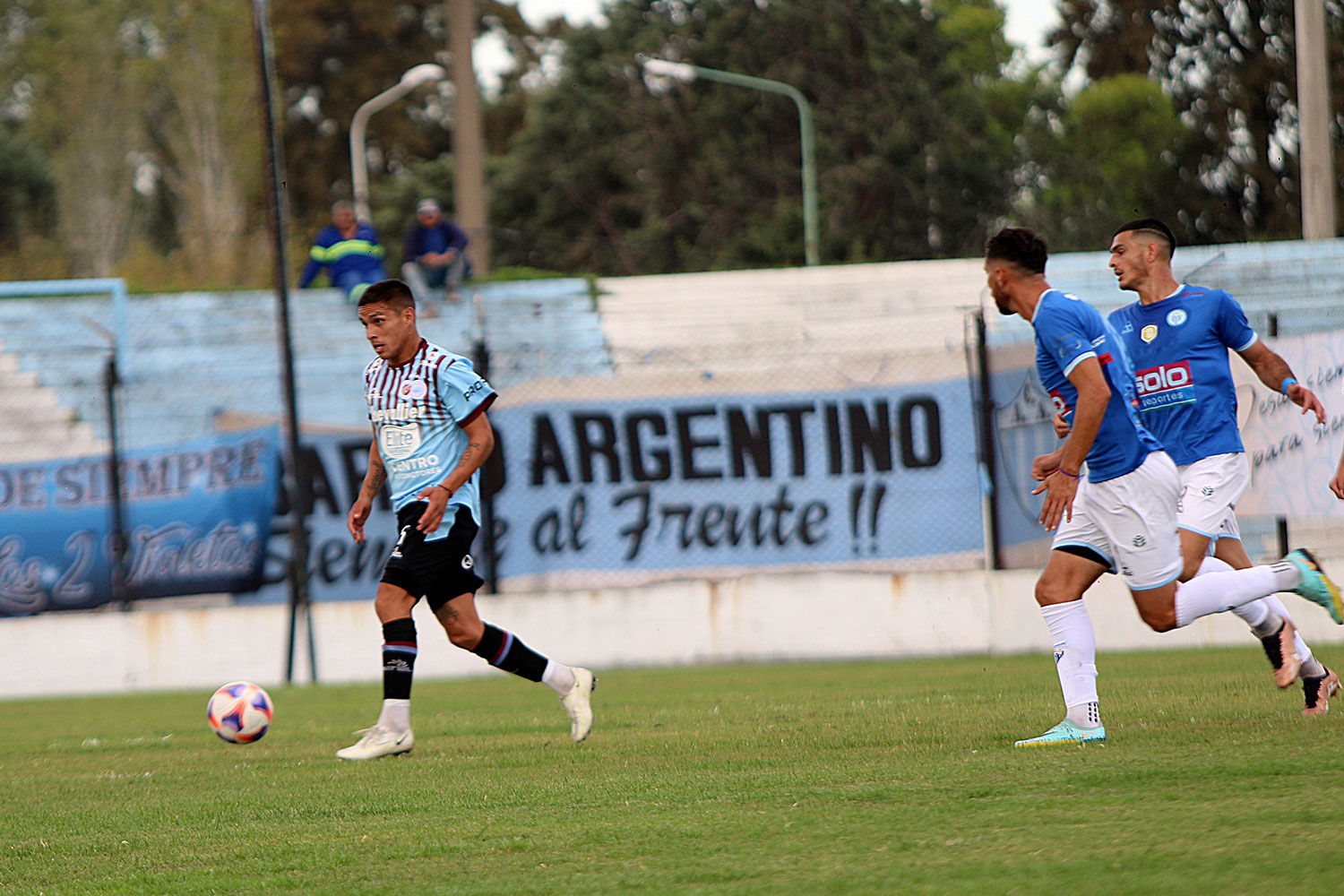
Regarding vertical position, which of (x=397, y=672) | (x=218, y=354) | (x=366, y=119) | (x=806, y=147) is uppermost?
(x=366, y=119)

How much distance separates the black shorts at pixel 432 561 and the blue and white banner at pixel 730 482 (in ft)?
26.4

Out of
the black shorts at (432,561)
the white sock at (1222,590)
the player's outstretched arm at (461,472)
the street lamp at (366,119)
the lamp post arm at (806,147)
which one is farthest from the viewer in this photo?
the lamp post arm at (806,147)

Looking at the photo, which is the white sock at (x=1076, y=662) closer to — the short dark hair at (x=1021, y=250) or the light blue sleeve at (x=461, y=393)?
the short dark hair at (x=1021, y=250)

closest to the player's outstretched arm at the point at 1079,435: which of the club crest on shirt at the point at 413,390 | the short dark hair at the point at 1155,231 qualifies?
the short dark hair at the point at 1155,231

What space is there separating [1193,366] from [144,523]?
10775mm

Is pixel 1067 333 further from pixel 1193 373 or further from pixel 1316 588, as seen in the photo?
pixel 1193 373

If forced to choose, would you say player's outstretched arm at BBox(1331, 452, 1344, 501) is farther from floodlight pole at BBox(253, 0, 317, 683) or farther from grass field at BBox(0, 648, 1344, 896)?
floodlight pole at BBox(253, 0, 317, 683)

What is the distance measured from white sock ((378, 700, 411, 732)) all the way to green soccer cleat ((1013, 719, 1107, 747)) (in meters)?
2.76

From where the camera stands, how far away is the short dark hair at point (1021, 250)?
6160mm

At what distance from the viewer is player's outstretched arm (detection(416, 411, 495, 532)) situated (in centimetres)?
709

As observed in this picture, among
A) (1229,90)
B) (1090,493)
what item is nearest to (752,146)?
(1229,90)

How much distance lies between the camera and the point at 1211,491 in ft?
24.4

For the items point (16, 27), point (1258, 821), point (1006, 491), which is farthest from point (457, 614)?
point (16, 27)

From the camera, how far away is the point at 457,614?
734cm
